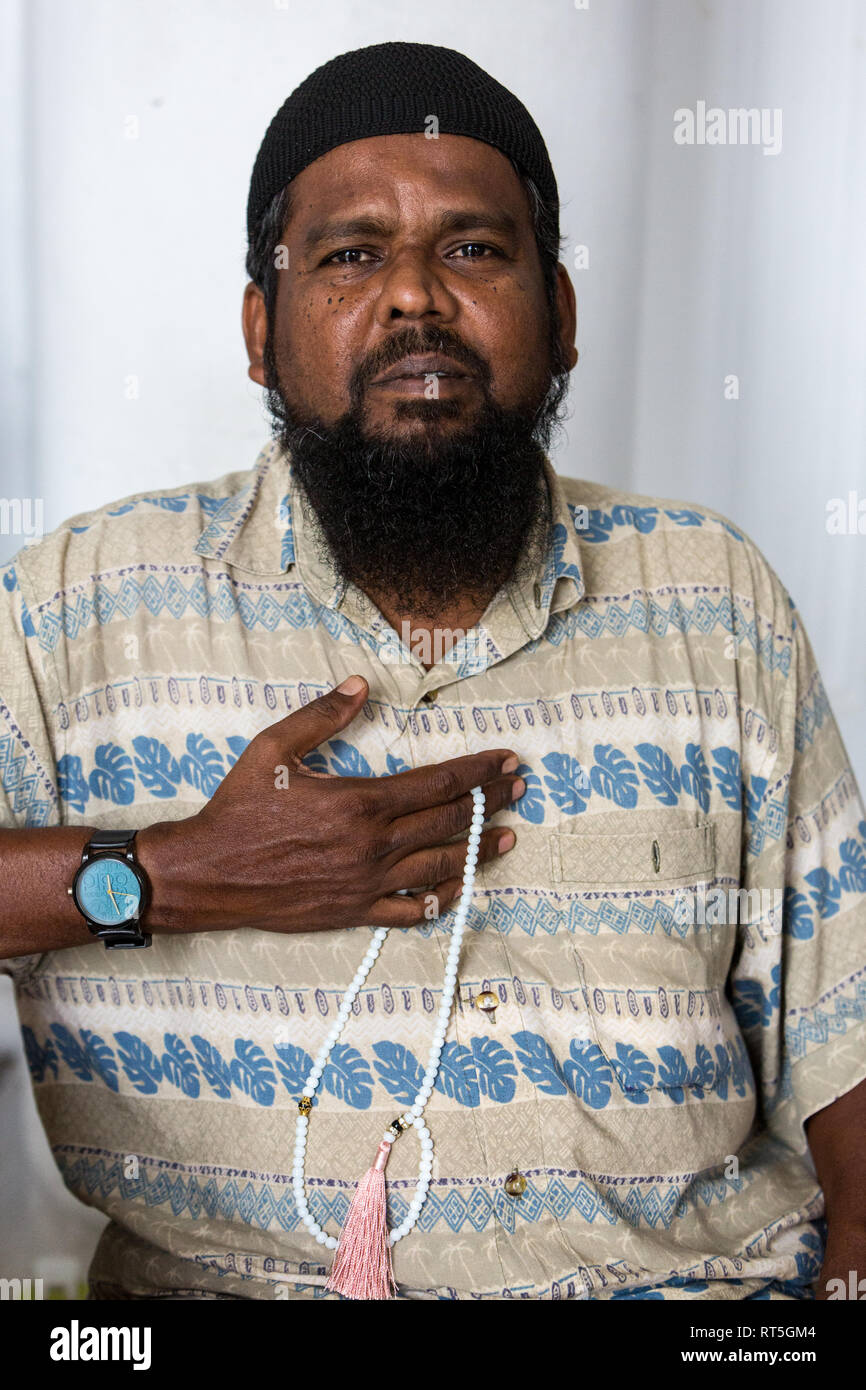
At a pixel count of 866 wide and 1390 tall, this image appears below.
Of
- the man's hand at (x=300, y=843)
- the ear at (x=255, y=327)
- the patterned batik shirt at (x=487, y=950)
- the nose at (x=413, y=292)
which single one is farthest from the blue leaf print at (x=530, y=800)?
the ear at (x=255, y=327)

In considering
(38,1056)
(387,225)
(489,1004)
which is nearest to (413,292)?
(387,225)

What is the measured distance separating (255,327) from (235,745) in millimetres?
617

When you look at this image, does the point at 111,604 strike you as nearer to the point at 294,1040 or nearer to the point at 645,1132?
the point at 294,1040

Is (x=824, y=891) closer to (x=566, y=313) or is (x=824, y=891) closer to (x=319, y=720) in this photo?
(x=319, y=720)

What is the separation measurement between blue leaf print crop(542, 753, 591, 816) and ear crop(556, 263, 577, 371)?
0.59 metres

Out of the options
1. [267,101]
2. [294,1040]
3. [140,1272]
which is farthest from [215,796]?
[267,101]

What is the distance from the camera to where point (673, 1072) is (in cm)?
151

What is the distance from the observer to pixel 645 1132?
1.50 m

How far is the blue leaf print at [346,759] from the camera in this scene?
153cm

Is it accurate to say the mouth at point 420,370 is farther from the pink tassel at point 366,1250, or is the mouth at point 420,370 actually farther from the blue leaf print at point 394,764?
the pink tassel at point 366,1250

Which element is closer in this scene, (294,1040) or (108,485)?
(294,1040)

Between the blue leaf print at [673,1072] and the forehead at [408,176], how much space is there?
1040 mm

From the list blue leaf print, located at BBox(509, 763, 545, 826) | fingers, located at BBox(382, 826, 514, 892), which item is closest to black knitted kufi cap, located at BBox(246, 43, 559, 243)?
blue leaf print, located at BBox(509, 763, 545, 826)

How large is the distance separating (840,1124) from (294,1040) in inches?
28.2
